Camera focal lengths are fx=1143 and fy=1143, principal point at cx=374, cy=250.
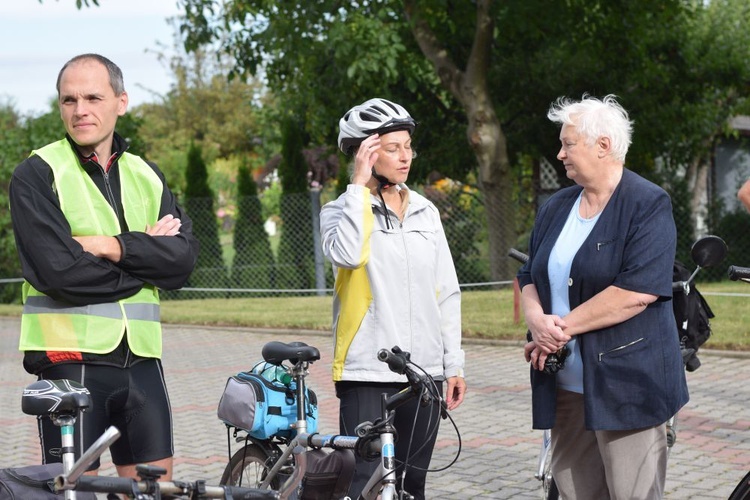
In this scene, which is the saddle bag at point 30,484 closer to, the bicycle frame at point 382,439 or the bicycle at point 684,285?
the bicycle frame at point 382,439

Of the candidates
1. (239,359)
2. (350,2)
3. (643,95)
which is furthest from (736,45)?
(239,359)

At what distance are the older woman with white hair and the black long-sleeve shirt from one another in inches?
56.9

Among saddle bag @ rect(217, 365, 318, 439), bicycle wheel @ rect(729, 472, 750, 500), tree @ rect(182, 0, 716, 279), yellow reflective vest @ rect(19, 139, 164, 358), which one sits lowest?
bicycle wheel @ rect(729, 472, 750, 500)

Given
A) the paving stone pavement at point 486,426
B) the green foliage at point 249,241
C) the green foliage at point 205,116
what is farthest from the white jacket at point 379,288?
the green foliage at point 205,116

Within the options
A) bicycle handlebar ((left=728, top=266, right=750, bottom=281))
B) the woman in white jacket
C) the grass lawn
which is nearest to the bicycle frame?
the woman in white jacket

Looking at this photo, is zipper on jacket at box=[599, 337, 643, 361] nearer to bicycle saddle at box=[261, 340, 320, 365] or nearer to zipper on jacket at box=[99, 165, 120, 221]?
bicycle saddle at box=[261, 340, 320, 365]

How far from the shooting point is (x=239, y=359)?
42.5 ft

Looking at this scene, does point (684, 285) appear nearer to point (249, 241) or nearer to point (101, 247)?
point (101, 247)

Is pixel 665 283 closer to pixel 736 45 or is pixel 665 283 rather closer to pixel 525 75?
pixel 525 75

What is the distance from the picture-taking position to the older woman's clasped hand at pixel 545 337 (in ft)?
13.5

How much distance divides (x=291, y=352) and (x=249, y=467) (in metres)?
0.87

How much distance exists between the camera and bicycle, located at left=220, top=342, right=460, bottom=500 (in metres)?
3.49

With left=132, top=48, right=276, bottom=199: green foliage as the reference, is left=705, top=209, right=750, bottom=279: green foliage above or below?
below

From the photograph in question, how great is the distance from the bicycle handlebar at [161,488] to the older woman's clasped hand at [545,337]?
166 cm
